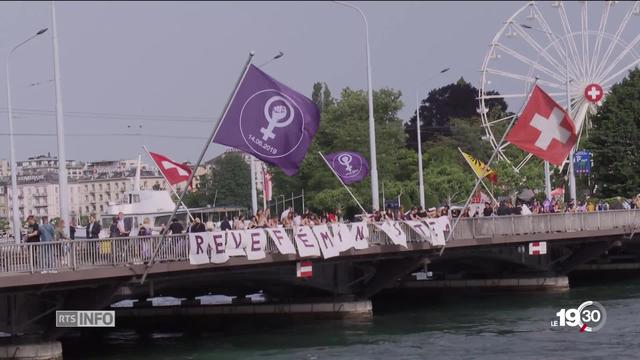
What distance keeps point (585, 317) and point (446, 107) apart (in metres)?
103

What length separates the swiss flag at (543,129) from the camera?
4250 cm

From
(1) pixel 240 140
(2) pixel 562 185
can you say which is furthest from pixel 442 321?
(2) pixel 562 185

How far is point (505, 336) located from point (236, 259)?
32.1ft

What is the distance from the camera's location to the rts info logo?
146 ft

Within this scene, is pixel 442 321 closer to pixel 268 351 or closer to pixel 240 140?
pixel 268 351

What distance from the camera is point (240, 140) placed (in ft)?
114

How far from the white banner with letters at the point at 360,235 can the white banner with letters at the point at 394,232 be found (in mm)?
821

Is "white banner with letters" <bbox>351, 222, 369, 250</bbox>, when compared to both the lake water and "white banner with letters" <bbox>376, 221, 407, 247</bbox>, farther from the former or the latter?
the lake water

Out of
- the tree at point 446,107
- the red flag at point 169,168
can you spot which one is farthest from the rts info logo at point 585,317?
the tree at point 446,107

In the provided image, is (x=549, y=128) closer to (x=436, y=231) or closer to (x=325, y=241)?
(x=436, y=231)

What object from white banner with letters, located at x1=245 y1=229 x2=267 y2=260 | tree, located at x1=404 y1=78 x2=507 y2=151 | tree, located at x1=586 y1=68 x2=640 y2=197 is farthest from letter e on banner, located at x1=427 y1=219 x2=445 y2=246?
tree, located at x1=404 y1=78 x2=507 y2=151

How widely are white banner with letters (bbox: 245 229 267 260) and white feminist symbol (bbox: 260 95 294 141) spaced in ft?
19.1

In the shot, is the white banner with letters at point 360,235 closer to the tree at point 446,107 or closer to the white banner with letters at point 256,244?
the white banner with letters at point 256,244

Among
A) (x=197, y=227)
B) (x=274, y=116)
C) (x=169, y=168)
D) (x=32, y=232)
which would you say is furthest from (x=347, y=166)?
(x=32, y=232)
